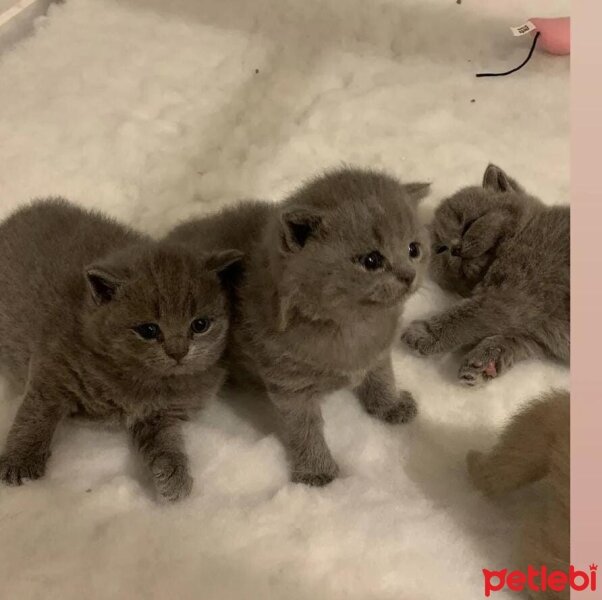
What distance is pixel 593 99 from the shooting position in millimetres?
521

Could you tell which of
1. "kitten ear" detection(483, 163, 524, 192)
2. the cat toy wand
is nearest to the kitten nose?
"kitten ear" detection(483, 163, 524, 192)

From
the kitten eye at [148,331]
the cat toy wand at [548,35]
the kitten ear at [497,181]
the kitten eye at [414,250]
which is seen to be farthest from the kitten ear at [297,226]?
the cat toy wand at [548,35]

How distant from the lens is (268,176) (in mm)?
1607

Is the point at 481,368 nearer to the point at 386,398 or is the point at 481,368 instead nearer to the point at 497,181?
the point at 386,398

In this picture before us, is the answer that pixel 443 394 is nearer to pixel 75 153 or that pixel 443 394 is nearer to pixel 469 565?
pixel 469 565

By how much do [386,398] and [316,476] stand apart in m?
0.19

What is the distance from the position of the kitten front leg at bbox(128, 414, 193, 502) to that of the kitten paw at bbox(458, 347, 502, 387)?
0.51 metres

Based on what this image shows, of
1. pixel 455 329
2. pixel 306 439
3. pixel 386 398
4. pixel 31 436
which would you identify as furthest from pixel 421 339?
pixel 31 436

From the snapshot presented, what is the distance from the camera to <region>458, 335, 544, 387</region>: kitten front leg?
4.14 ft

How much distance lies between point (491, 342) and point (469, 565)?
0.43 m

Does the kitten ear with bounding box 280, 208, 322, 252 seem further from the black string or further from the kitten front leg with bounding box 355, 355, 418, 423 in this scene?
the black string

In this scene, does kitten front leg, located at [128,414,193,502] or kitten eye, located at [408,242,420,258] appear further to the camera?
kitten front leg, located at [128,414,193,502]

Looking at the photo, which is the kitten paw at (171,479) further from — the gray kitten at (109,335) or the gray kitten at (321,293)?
the gray kitten at (321,293)

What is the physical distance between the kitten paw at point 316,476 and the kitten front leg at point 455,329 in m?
0.32
